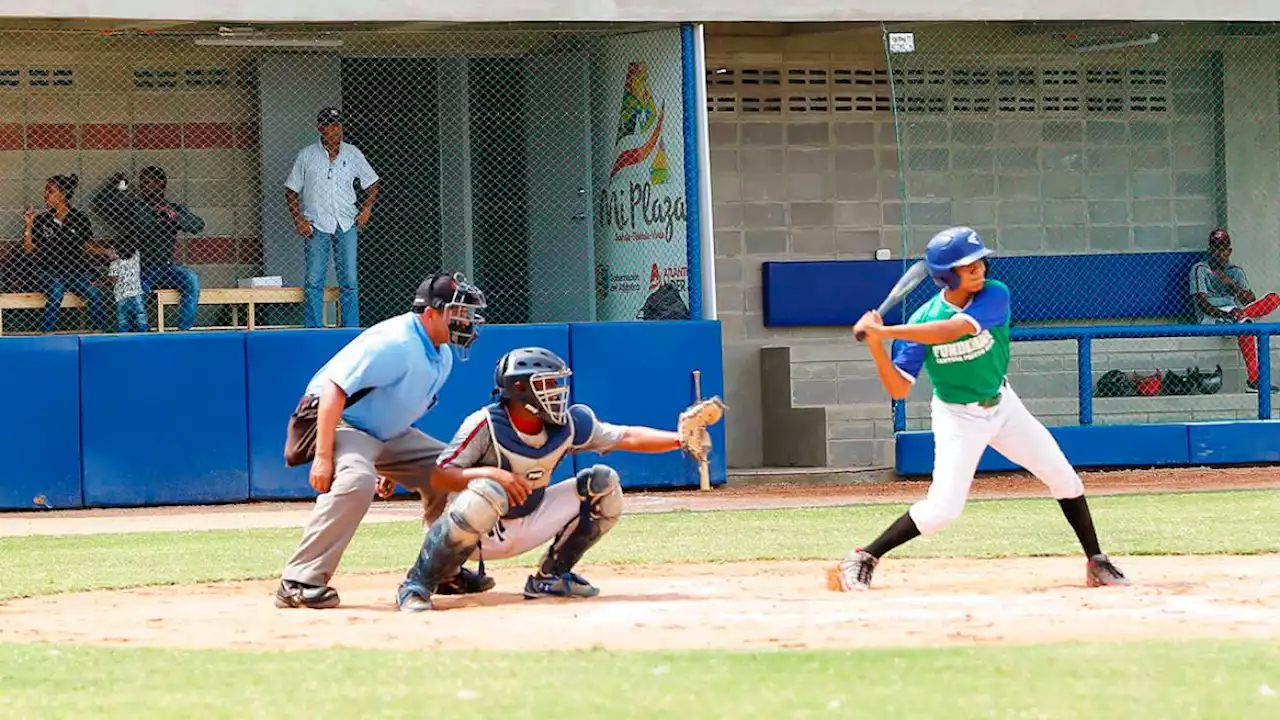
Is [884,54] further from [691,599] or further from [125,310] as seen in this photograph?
[691,599]

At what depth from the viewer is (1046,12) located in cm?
1678

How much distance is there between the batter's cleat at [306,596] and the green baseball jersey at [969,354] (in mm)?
2651

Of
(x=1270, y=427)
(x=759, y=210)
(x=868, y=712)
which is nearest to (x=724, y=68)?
(x=759, y=210)

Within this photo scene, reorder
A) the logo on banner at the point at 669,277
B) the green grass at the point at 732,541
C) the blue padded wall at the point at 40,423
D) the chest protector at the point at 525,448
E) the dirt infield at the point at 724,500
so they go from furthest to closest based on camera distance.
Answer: the logo on banner at the point at 669,277 < the blue padded wall at the point at 40,423 < the dirt infield at the point at 724,500 < the green grass at the point at 732,541 < the chest protector at the point at 525,448

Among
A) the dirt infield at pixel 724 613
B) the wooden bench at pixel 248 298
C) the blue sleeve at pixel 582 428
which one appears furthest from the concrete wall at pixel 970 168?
the blue sleeve at pixel 582 428

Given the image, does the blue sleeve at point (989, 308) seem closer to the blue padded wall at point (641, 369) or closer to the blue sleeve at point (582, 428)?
the blue sleeve at point (582, 428)

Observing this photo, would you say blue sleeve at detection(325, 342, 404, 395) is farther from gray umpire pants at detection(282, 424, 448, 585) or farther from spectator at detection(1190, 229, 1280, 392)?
spectator at detection(1190, 229, 1280, 392)

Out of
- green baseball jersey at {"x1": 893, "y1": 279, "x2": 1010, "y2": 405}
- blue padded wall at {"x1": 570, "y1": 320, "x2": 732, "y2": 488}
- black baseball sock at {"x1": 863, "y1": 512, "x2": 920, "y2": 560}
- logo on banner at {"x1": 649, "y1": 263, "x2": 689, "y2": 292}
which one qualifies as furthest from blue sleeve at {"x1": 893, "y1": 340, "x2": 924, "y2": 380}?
logo on banner at {"x1": 649, "y1": 263, "x2": 689, "y2": 292}

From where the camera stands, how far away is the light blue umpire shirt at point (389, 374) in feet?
26.7

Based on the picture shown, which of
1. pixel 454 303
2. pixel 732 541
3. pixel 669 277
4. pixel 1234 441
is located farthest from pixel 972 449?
pixel 1234 441

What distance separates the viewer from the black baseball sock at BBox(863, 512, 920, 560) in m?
8.59

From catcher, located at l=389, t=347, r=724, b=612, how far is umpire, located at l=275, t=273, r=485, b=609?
27 centimetres

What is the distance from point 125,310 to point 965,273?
8.81 meters

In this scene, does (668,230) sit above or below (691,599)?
above
